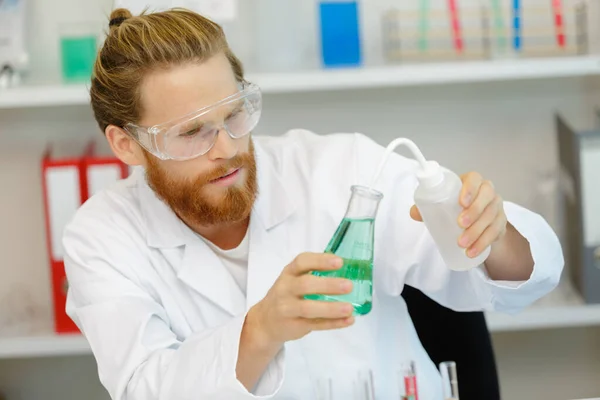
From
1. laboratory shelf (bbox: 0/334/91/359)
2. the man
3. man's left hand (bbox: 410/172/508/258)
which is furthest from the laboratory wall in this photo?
man's left hand (bbox: 410/172/508/258)

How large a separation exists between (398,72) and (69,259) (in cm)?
92

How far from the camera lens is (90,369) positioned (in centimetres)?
262

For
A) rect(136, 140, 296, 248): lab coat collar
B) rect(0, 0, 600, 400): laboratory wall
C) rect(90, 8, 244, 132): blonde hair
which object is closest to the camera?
rect(90, 8, 244, 132): blonde hair

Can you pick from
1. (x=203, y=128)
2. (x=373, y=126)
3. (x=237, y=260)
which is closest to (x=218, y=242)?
(x=237, y=260)

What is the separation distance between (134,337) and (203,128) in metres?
0.33

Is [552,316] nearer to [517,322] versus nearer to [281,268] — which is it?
[517,322]

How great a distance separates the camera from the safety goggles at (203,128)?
1476mm

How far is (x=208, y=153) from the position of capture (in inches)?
58.9

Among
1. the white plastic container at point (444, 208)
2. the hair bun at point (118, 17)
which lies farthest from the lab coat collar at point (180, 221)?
the white plastic container at point (444, 208)

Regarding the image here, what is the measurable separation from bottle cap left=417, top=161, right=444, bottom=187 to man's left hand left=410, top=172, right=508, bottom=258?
5 centimetres

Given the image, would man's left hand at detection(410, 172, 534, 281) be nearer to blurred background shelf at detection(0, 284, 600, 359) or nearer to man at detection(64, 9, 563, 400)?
man at detection(64, 9, 563, 400)

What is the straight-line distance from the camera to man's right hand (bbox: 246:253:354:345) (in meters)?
1.15

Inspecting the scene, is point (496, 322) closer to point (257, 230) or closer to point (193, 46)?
point (257, 230)

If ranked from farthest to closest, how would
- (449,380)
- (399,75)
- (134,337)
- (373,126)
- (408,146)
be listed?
(373,126) < (399,75) < (134,337) < (449,380) < (408,146)
